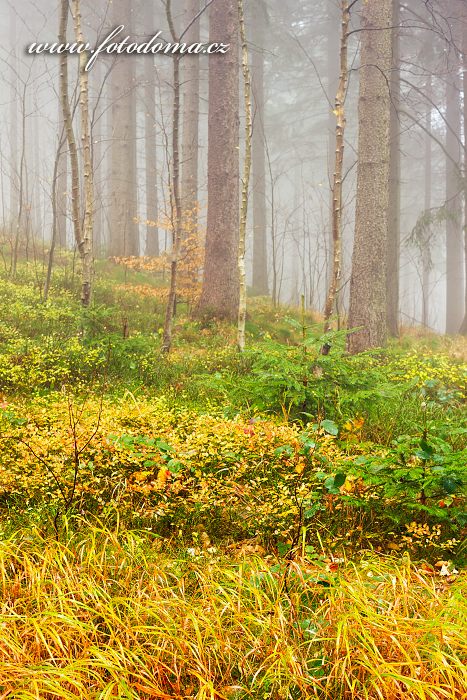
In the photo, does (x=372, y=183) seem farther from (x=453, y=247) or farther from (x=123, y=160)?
(x=453, y=247)

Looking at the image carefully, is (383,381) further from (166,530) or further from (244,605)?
(244,605)

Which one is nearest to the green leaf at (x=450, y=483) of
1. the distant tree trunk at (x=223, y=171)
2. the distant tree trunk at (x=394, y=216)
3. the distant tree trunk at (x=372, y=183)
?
the distant tree trunk at (x=372, y=183)

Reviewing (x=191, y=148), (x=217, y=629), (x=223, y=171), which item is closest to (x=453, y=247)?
(x=191, y=148)

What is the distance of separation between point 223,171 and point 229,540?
8.30 metres

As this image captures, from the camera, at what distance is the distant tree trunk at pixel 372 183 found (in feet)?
28.8

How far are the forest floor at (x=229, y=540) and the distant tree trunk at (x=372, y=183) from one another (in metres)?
2.60

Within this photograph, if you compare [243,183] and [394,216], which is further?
[394,216]

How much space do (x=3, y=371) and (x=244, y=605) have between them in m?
4.28

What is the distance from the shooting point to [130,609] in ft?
9.20

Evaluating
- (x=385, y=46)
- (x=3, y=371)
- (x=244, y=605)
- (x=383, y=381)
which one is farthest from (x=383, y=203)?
(x=244, y=605)

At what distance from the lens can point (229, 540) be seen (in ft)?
12.4

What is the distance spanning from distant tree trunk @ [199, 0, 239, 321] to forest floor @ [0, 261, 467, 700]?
4.17 m

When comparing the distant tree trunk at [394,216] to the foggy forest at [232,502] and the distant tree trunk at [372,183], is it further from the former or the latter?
the distant tree trunk at [372,183]

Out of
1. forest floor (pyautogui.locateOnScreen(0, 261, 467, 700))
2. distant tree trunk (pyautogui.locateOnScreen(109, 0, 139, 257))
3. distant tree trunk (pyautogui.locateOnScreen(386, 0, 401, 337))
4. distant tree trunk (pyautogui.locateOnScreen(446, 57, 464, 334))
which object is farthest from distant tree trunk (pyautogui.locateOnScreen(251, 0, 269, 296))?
forest floor (pyautogui.locateOnScreen(0, 261, 467, 700))
